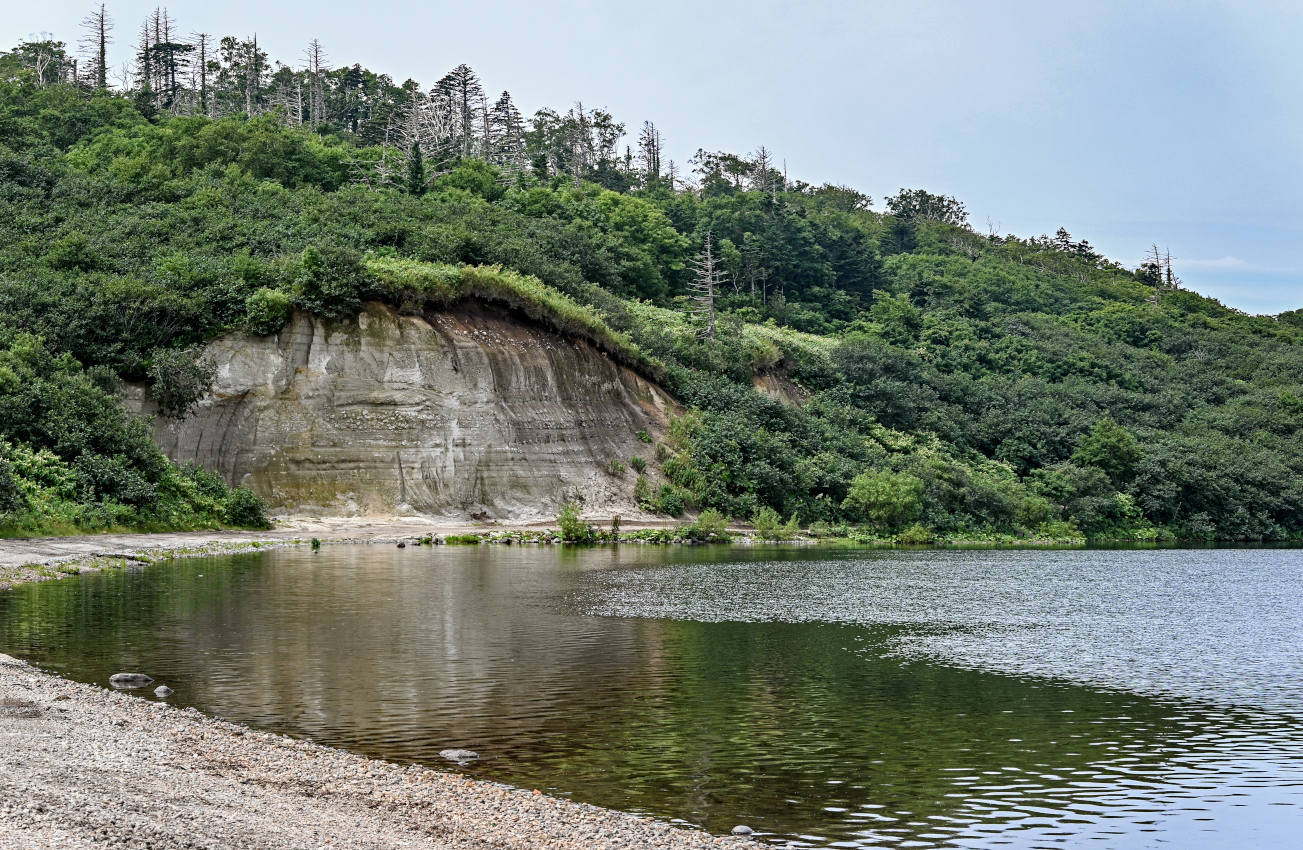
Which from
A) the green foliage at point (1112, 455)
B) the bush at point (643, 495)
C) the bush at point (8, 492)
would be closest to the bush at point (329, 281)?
A: the bush at point (643, 495)

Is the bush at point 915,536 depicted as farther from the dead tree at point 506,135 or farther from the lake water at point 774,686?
the dead tree at point 506,135

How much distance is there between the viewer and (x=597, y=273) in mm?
80562

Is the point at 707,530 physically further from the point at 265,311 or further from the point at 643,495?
the point at 265,311

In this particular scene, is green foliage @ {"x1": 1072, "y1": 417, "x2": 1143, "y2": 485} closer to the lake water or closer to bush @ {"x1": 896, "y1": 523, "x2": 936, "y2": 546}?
bush @ {"x1": 896, "y1": 523, "x2": 936, "y2": 546}

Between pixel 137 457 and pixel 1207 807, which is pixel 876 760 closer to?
pixel 1207 807

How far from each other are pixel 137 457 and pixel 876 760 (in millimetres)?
36276

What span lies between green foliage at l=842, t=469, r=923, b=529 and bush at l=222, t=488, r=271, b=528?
30.5 metres

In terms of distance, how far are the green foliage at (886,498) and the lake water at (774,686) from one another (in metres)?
25.4

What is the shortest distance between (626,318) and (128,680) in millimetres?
53864

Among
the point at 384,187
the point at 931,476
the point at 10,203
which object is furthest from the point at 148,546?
the point at 384,187

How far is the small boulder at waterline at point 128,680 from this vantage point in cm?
1532

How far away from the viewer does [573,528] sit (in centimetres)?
4944

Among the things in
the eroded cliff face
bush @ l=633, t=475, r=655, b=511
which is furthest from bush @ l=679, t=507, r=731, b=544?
the eroded cliff face

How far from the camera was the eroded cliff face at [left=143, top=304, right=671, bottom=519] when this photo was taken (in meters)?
49.5
